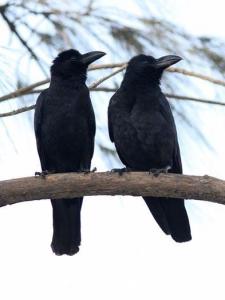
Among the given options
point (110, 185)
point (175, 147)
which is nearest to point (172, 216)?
point (175, 147)

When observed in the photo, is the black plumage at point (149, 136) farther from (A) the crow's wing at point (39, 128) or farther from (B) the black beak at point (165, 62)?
(A) the crow's wing at point (39, 128)

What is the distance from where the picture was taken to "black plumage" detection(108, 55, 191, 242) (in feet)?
13.5

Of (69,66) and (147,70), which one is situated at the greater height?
(69,66)

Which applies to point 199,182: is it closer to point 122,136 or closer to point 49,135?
point 122,136

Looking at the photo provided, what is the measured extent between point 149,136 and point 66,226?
0.84 metres

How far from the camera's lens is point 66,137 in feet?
14.4

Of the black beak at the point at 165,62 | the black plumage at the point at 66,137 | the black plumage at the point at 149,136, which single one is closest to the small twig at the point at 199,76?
the black beak at the point at 165,62

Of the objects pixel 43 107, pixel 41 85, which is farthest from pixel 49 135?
pixel 41 85

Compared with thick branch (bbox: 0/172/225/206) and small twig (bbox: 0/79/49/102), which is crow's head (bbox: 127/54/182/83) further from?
small twig (bbox: 0/79/49/102)

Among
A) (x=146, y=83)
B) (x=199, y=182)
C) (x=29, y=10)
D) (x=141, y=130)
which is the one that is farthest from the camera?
(x=146, y=83)

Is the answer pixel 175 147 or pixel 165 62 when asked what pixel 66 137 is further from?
pixel 165 62

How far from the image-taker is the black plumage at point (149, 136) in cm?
413

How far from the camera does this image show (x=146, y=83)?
450cm

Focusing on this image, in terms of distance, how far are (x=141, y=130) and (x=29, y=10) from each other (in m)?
1.44
